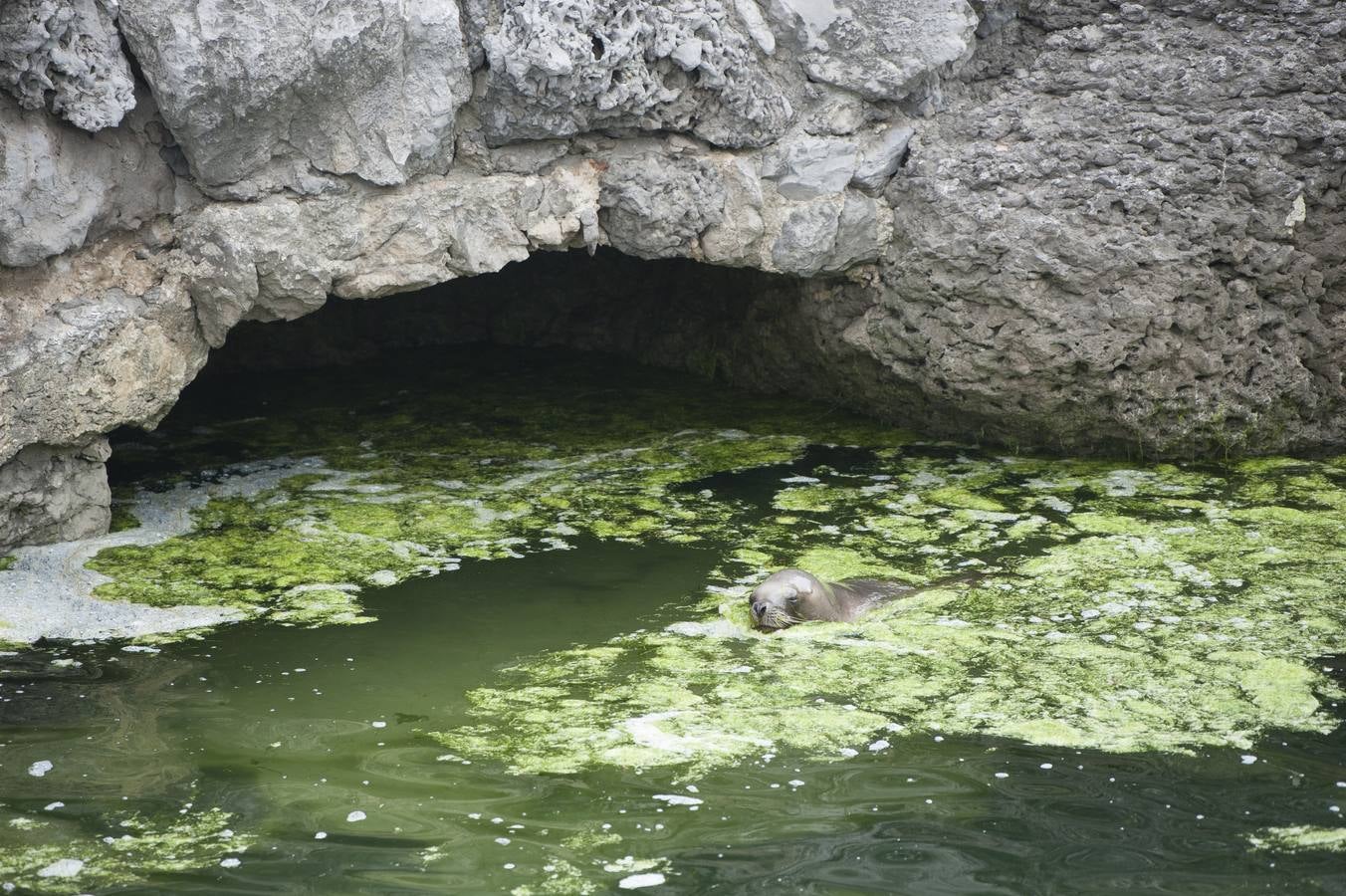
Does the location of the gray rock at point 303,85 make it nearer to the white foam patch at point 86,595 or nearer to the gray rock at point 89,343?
the gray rock at point 89,343

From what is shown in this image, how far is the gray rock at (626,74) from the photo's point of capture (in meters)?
5.04

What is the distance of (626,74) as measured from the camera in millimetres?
5273

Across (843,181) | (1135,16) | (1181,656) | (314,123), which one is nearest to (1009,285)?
(843,181)

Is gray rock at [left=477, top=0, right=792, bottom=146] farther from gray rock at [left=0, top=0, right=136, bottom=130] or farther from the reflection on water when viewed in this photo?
the reflection on water

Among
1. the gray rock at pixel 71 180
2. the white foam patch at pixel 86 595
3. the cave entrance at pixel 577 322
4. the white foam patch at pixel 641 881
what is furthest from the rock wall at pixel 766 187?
the white foam patch at pixel 641 881

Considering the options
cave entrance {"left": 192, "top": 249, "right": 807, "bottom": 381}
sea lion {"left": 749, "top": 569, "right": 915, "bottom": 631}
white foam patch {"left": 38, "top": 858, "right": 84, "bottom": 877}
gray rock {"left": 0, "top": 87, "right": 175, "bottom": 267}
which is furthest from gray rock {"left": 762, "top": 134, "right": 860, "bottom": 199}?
white foam patch {"left": 38, "top": 858, "right": 84, "bottom": 877}

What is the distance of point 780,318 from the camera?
272 inches

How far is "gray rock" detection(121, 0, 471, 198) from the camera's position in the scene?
14.9ft

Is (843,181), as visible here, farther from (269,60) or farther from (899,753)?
(899,753)

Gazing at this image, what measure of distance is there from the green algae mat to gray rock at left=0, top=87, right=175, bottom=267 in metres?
1.14

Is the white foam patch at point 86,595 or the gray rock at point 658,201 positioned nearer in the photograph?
the white foam patch at point 86,595

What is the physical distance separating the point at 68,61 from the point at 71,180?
0.41 m

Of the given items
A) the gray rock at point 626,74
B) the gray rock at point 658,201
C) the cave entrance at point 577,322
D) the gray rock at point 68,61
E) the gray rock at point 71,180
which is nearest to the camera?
the gray rock at point 68,61

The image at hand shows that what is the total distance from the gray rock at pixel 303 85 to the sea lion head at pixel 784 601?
2.02 metres
